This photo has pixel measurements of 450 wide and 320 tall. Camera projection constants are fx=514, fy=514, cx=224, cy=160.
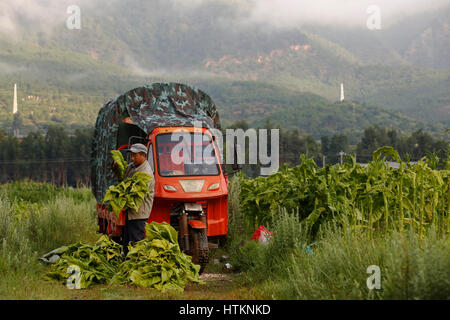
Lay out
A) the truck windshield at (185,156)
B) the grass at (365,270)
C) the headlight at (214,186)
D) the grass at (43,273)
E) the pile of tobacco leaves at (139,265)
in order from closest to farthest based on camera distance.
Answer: the grass at (365,270)
the grass at (43,273)
the pile of tobacco leaves at (139,265)
the headlight at (214,186)
the truck windshield at (185,156)

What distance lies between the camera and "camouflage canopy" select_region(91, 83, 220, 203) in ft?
38.6

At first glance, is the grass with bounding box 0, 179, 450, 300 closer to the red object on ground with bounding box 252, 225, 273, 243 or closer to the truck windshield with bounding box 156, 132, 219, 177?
the red object on ground with bounding box 252, 225, 273, 243

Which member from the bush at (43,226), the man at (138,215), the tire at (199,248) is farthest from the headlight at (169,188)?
the bush at (43,226)

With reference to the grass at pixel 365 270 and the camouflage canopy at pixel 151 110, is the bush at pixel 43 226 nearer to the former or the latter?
the camouflage canopy at pixel 151 110

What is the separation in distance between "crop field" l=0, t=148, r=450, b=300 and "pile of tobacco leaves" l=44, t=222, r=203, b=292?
0.24m

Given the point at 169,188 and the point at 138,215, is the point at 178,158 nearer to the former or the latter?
the point at 169,188

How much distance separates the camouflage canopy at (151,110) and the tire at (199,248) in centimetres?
269

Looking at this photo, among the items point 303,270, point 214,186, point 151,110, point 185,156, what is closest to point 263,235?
point 214,186

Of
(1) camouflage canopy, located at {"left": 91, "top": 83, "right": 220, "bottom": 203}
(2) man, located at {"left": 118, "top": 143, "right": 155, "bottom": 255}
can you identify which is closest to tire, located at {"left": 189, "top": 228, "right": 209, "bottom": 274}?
(2) man, located at {"left": 118, "top": 143, "right": 155, "bottom": 255}

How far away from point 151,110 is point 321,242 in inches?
230

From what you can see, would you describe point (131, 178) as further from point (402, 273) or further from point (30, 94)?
point (30, 94)

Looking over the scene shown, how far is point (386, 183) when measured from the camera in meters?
9.27

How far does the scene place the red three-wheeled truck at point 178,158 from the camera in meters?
10.1
